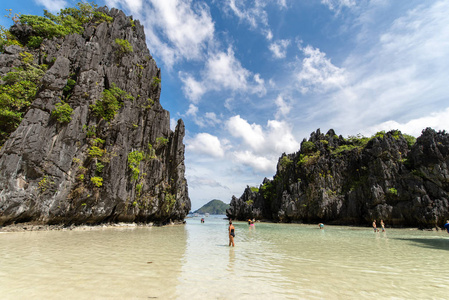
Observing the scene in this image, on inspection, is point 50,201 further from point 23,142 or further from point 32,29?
point 32,29

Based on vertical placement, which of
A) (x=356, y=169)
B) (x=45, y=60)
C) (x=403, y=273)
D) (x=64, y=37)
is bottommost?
(x=403, y=273)

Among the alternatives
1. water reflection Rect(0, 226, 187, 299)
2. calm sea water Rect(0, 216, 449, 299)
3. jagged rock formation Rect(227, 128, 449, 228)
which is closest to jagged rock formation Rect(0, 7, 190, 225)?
water reflection Rect(0, 226, 187, 299)

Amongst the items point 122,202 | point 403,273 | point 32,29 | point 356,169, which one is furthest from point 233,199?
point 403,273

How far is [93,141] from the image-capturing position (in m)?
28.5

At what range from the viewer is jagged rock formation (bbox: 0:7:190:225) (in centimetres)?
2177

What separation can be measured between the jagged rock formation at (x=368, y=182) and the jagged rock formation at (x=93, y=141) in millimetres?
35986

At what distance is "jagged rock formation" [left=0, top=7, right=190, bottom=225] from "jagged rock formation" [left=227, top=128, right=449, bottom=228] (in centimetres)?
3599

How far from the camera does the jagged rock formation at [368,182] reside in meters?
38.7

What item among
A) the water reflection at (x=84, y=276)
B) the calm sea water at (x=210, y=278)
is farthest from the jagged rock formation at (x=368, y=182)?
the water reflection at (x=84, y=276)

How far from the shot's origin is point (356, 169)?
2106 inches

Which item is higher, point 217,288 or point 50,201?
point 50,201

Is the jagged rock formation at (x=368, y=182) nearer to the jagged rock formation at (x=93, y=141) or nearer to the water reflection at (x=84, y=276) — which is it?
the jagged rock formation at (x=93, y=141)

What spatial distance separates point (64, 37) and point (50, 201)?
24181 mm

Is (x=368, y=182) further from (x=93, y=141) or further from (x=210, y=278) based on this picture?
(x=93, y=141)
